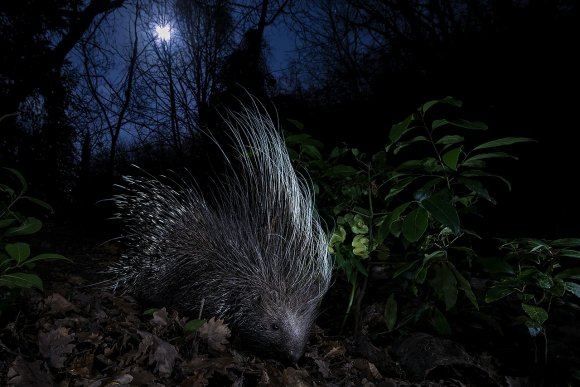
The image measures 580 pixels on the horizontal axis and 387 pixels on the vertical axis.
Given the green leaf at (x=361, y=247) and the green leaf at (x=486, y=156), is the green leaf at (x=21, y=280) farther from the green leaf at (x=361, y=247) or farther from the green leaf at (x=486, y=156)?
the green leaf at (x=486, y=156)

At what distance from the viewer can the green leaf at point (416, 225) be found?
4.20ft

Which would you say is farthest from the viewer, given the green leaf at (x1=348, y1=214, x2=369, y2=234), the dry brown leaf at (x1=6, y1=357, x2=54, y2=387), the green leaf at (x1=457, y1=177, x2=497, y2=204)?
the green leaf at (x1=348, y1=214, x2=369, y2=234)

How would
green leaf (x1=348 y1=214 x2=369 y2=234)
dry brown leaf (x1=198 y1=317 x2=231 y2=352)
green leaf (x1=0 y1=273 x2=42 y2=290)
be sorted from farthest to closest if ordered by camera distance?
1. green leaf (x1=348 y1=214 x2=369 y2=234)
2. dry brown leaf (x1=198 y1=317 x2=231 y2=352)
3. green leaf (x1=0 y1=273 x2=42 y2=290)

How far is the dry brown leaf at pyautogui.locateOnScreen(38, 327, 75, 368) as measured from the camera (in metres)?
1.29

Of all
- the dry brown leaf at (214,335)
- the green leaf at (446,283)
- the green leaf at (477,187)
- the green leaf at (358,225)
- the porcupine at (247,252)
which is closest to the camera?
the green leaf at (477,187)

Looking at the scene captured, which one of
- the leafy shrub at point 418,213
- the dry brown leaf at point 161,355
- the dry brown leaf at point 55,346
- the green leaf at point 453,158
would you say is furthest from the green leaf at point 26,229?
the green leaf at point 453,158

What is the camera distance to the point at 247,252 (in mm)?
2361

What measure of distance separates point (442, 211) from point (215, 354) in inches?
44.8

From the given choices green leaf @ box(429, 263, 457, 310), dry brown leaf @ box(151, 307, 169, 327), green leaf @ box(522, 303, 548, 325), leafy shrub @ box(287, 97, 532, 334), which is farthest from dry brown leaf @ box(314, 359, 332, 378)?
green leaf @ box(522, 303, 548, 325)

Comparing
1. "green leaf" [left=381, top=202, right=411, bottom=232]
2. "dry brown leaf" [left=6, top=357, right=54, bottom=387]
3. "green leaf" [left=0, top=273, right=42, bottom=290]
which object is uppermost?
"green leaf" [left=0, top=273, right=42, bottom=290]

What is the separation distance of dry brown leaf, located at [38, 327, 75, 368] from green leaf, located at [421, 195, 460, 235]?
1.38 m

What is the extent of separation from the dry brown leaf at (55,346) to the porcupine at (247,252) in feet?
2.61

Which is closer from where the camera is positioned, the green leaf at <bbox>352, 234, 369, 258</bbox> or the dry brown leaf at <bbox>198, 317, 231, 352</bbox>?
the dry brown leaf at <bbox>198, 317, 231, 352</bbox>

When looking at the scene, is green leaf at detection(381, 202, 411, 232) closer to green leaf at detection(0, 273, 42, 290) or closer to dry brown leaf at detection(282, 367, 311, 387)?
dry brown leaf at detection(282, 367, 311, 387)
